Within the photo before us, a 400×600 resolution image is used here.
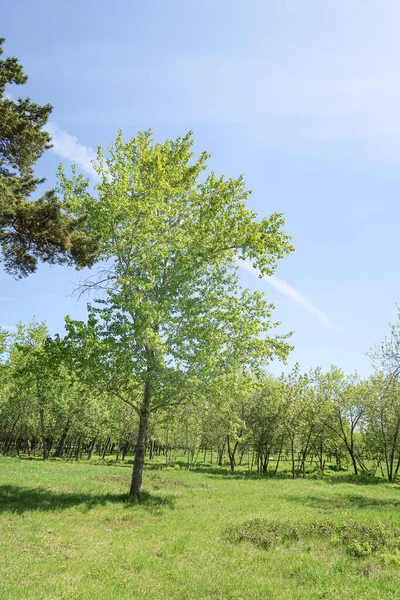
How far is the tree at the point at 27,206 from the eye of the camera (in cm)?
1462

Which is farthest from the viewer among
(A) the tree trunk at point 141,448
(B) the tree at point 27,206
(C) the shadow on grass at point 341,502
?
(C) the shadow on grass at point 341,502

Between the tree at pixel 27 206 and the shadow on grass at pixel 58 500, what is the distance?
35.4 ft

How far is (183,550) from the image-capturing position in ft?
39.4

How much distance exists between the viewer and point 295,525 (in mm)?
15008

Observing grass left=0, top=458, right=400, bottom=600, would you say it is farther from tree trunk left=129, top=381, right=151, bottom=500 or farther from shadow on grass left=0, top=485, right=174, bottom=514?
tree trunk left=129, top=381, right=151, bottom=500

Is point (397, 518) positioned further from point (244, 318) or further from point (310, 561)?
point (244, 318)

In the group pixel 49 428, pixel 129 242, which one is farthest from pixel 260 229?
pixel 49 428

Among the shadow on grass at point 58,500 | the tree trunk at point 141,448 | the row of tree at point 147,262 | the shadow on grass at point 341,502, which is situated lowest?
the shadow on grass at point 58,500

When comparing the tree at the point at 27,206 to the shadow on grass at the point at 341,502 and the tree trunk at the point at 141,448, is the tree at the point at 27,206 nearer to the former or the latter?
the tree trunk at the point at 141,448

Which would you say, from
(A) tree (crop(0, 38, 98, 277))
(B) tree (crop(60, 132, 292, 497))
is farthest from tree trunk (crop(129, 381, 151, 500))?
(A) tree (crop(0, 38, 98, 277))

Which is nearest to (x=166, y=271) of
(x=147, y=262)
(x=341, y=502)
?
(x=147, y=262)

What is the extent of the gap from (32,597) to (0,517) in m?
7.98

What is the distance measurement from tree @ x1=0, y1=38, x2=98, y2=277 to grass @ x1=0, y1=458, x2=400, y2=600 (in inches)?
441

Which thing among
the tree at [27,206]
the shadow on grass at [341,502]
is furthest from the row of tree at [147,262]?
the shadow on grass at [341,502]
